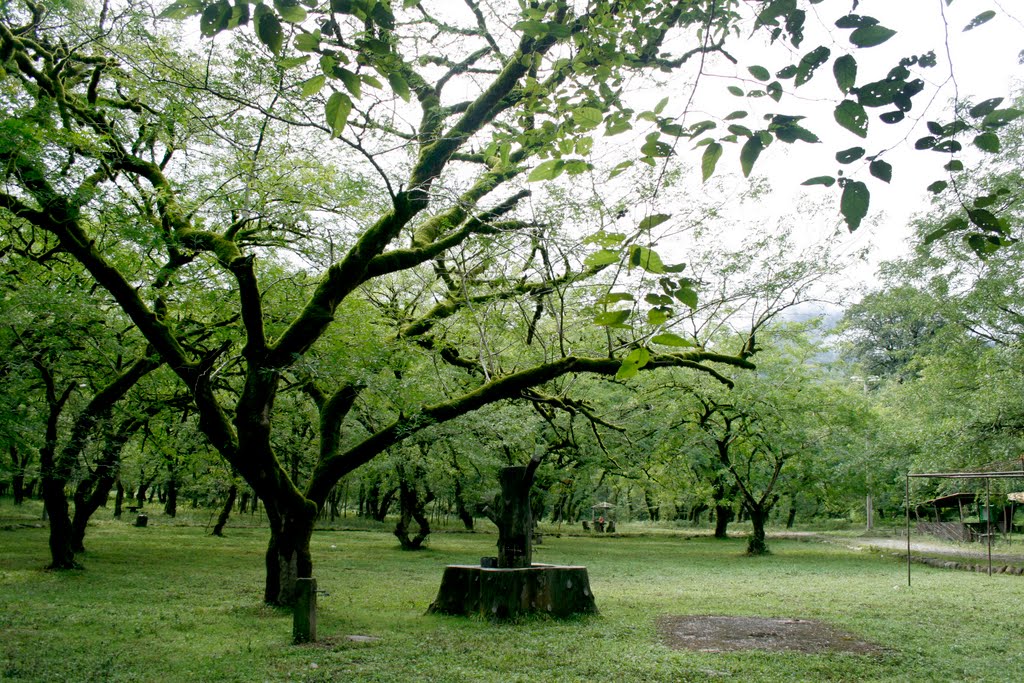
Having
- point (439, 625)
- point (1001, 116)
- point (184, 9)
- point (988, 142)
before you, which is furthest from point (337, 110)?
point (439, 625)

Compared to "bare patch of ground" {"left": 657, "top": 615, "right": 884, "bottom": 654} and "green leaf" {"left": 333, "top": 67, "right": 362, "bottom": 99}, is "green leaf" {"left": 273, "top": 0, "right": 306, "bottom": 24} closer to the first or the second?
"green leaf" {"left": 333, "top": 67, "right": 362, "bottom": 99}

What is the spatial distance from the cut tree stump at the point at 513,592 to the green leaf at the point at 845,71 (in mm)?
8312

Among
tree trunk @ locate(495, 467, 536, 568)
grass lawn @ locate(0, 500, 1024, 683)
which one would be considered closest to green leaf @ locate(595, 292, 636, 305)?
grass lawn @ locate(0, 500, 1024, 683)

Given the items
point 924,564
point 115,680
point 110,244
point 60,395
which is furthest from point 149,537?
point 924,564

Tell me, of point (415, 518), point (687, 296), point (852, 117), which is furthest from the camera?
point (415, 518)

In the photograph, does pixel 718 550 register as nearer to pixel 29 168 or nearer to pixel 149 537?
pixel 149 537

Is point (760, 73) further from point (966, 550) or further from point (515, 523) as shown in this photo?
point (966, 550)

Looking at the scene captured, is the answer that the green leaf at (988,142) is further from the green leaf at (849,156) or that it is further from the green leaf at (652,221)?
the green leaf at (652,221)

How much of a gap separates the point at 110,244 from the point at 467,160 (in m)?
4.49

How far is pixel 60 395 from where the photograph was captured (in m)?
14.5

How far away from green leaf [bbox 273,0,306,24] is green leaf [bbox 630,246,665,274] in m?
1.04

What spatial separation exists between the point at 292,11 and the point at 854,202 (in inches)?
60.5

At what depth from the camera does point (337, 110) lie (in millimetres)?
1803

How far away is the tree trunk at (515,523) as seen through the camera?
33.5 feet
